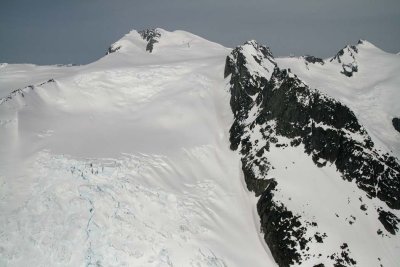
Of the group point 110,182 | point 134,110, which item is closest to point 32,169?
point 110,182

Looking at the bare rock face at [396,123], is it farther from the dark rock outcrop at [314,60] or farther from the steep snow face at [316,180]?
the steep snow face at [316,180]

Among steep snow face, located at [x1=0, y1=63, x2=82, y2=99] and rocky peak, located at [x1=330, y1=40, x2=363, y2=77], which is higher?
rocky peak, located at [x1=330, y1=40, x2=363, y2=77]

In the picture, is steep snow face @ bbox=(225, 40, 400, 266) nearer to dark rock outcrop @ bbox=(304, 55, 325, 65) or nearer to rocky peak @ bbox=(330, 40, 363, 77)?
rocky peak @ bbox=(330, 40, 363, 77)

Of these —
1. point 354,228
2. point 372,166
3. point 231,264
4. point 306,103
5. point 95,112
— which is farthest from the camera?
point 95,112

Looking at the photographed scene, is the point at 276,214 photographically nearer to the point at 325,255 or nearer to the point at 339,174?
the point at 325,255

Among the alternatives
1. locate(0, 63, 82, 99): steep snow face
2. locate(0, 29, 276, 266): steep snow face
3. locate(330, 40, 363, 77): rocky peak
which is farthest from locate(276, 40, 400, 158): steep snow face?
locate(0, 63, 82, 99): steep snow face

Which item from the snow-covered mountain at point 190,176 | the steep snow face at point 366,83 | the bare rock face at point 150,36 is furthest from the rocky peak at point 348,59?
the bare rock face at point 150,36

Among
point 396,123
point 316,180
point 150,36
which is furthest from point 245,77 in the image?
point 150,36
